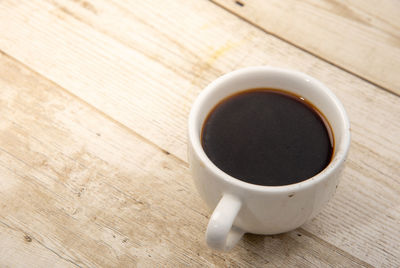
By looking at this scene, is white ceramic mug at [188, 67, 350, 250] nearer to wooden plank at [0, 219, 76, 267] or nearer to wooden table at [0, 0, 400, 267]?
wooden table at [0, 0, 400, 267]

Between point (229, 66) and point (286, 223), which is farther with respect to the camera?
point (229, 66)

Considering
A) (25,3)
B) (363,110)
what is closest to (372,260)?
(363,110)

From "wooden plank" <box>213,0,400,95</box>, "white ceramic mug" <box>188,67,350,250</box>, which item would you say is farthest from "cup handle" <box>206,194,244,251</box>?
"wooden plank" <box>213,0,400,95</box>

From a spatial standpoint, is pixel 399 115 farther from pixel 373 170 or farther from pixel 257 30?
pixel 257 30

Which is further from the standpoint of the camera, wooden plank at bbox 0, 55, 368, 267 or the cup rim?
wooden plank at bbox 0, 55, 368, 267

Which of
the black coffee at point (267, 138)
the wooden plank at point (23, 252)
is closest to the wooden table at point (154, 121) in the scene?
the wooden plank at point (23, 252)

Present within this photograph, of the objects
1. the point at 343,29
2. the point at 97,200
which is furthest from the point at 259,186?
the point at 343,29

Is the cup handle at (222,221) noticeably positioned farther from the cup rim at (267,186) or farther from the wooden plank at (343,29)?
the wooden plank at (343,29)
